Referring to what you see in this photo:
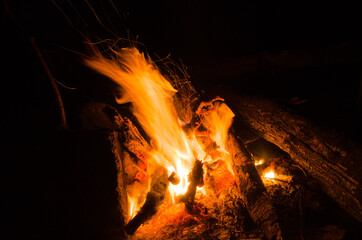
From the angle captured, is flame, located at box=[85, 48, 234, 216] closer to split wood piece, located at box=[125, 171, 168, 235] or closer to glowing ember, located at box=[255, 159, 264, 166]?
split wood piece, located at box=[125, 171, 168, 235]

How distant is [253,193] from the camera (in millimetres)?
2723

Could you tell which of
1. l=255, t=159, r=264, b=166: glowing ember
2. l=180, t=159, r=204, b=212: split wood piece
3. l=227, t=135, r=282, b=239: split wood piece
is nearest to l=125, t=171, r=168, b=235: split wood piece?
l=180, t=159, r=204, b=212: split wood piece

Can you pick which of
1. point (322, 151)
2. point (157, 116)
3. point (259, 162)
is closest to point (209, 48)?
point (157, 116)

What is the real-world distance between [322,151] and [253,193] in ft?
3.25

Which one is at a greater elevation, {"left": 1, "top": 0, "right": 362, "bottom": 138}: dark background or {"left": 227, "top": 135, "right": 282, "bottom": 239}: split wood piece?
{"left": 1, "top": 0, "right": 362, "bottom": 138}: dark background

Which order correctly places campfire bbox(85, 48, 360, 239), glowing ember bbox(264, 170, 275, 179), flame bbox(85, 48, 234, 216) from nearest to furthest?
campfire bbox(85, 48, 360, 239), glowing ember bbox(264, 170, 275, 179), flame bbox(85, 48, 234, 216)

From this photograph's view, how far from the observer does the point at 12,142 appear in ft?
9.43

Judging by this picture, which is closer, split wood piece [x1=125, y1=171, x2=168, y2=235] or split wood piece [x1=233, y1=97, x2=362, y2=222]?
split wood piece [x1=233, y1=97, x2=362, y2=222]

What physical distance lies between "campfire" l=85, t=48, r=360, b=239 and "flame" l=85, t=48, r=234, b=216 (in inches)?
0.7

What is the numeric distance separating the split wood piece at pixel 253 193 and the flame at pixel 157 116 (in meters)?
0.50

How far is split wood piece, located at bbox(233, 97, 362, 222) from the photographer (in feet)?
7.59

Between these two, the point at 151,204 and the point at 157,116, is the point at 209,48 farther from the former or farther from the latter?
the point at 151,204

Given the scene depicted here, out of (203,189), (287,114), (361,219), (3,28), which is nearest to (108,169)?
(203,189)

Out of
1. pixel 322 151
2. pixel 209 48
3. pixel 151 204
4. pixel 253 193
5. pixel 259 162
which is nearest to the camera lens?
pixel 322 151
